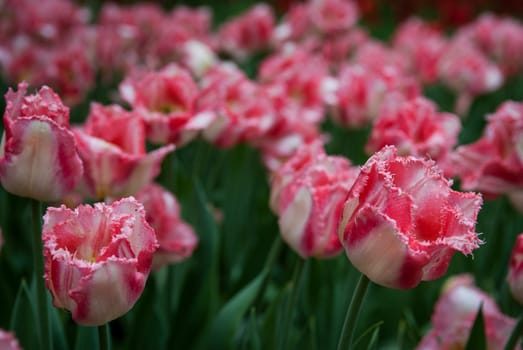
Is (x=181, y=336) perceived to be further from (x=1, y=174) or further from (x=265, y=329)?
(x=1, y=174)

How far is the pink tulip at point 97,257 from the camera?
0.53 m

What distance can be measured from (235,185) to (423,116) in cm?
48

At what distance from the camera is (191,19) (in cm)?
276

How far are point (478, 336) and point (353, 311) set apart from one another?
0.94 feet

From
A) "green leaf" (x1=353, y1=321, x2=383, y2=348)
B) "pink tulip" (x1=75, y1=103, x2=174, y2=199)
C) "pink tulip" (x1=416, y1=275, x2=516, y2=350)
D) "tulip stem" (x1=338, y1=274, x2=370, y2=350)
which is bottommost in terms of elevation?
"pink tulip" (x1=416, y1=275, x2=516, y2=350)

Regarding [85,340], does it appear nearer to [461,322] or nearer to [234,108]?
[461,322]

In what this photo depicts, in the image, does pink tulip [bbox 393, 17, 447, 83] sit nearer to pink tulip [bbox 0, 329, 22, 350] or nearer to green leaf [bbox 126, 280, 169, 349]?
green leaf [bbox 126, 280, 169, 349]

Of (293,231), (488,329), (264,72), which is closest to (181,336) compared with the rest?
(293,231)

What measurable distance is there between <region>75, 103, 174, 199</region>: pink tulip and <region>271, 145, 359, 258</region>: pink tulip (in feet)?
0.56

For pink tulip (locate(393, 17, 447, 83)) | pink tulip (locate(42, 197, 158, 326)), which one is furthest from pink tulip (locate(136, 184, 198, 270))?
pink tulip (locate(393, 17, 447, 83))

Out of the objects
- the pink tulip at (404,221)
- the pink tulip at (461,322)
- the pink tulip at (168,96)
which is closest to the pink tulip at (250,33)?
the pink tulip at (168,96)

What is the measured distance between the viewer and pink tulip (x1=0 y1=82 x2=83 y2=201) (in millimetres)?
630

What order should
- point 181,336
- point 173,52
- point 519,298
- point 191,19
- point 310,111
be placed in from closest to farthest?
point 519,298 → point 181,336 → point 310,111 → point 173,52 → point 191,19

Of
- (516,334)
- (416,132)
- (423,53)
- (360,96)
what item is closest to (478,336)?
(516,334)
